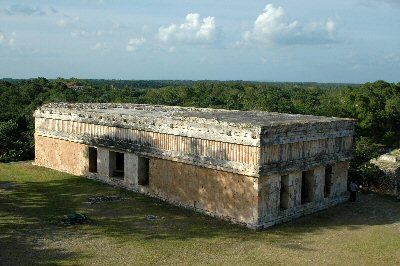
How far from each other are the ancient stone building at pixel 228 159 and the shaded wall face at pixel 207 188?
0.03 m

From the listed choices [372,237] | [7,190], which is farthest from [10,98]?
[372,237]

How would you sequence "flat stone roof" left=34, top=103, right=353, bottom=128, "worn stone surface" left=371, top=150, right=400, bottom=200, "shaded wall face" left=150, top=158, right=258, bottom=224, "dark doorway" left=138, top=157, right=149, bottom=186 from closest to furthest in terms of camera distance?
"shaded wall face" left=150, top=158, right=258, bottom=224, "flat stone roof" left=34, top=103, right=353, bottom=128, "dark doorway" left=138, top=157, right=149, bottom=186, "worn stone surface" left=371, top=150, right=400, bottom=200

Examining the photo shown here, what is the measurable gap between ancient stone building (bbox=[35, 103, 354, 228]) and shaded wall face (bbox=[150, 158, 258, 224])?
0.10 ft

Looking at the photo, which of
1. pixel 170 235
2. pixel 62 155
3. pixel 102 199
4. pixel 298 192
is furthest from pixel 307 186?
pixel 62 155

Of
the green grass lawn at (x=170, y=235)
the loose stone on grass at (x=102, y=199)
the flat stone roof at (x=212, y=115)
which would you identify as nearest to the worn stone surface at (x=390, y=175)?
the green grass lawn at (x=170, y=235)

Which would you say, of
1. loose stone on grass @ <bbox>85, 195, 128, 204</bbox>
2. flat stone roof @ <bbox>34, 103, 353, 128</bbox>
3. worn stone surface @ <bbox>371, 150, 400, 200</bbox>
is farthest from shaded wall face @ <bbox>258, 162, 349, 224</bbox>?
loose stone on grass @ <bbox>85, 195, 128, 204</bbox>

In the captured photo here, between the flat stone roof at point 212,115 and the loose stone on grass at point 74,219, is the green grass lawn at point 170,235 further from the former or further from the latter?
the flat stone roof at point 212,115

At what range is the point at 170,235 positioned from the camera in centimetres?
1291

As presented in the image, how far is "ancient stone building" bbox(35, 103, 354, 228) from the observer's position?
13734mm

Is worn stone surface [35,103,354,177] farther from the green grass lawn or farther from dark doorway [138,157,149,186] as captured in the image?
the green grass lawn

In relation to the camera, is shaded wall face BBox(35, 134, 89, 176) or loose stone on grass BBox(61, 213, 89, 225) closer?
loose stone on grass BBox(61, 213, 89, 225)

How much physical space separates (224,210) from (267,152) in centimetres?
229

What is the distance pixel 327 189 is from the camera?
16.5 m

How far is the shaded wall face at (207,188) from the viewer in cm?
1377
